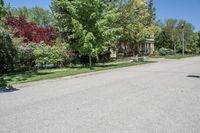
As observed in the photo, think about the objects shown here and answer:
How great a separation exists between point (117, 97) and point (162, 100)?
1.54 m

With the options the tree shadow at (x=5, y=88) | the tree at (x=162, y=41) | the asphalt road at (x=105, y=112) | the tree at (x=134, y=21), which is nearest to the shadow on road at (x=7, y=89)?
the tree shadow at (x=5, y=88)

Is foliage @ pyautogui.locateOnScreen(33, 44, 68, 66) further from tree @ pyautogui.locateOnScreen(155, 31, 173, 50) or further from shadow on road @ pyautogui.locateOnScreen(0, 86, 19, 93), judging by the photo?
tree @ pyautogui.locateOnScreen(155, 31, 173, 50)

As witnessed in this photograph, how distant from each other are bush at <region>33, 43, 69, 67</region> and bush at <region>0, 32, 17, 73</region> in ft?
7.16

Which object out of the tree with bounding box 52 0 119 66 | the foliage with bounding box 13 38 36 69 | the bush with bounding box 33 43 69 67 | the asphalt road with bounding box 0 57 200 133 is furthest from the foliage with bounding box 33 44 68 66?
the asphalt road with bounding box 0 57 200 133

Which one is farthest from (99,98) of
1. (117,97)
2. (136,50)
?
(136,50)

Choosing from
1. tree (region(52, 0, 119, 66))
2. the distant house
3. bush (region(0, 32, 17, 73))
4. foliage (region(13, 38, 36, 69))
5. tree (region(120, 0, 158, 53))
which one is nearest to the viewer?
bush (region(0, 32, 17, 73))

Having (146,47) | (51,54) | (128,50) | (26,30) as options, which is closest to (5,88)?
(51,54)

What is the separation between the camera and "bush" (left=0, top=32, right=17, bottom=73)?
62.1 feet

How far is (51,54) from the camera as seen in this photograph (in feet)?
74.7

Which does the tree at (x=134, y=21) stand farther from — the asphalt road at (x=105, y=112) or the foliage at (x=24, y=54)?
the asphalt road at (x=105, y=112)

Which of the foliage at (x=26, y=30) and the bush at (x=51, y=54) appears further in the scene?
the foliage at (x=26, y=30)

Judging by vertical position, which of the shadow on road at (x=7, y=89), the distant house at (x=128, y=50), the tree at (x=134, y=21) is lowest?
the shadow on road at (x=7, y=89)

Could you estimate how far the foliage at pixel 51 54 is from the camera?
863 inches

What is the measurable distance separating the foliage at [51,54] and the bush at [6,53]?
2181 millimetres
